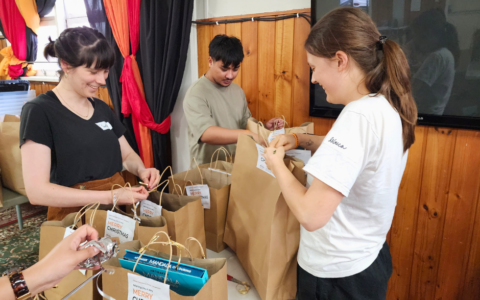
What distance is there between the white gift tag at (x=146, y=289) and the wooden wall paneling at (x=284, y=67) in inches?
61.3

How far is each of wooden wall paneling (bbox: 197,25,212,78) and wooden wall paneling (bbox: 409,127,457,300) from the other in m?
1.58

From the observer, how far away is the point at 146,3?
97.5 inches

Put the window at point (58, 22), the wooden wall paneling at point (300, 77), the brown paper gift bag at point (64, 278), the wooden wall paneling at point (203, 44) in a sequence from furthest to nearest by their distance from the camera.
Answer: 1. the window at point (58, 22)
2. the wooden wall paneling at point (203, 44)
3. the wooden wall paneling at point (300, 77)
4. the brown paper gift bag at point (64, 278)

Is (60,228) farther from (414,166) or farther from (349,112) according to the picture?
(414,166)

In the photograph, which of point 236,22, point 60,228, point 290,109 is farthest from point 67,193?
point 236,22

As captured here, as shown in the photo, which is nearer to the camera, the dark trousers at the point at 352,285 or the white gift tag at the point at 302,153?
the dark trousers at the point at 352,285

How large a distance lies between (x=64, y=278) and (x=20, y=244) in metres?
2.12

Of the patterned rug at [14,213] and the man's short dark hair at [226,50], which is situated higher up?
the man's short dark hair at [226,50]

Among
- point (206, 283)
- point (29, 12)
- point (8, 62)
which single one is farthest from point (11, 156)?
point (8, 62)

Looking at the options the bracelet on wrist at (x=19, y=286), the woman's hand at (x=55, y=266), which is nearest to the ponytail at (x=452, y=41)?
the woman's hand at (x=55, y=266)

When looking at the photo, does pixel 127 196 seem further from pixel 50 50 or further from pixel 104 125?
pixel 50 50

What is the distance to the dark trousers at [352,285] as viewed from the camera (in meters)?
0.88

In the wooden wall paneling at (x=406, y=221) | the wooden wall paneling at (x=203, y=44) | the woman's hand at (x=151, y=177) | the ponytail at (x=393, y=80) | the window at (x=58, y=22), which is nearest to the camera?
the ponytail at (x=393, y=80)

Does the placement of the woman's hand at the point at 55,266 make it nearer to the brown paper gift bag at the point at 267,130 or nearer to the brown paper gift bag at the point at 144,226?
the brown paper gift bag at the point at 144,226
